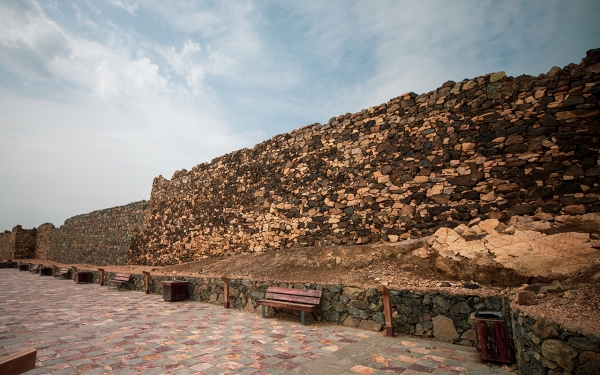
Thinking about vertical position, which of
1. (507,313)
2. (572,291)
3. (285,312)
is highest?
(572,291)

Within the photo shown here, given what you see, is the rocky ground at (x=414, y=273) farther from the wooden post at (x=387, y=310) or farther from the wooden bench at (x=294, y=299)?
the wooden bench at (x=294, y=299)

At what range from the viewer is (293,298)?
6.99 m

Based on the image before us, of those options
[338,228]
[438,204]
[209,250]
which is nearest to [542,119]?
[438,204]

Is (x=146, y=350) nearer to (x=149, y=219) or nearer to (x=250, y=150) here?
(x=250, y=150)

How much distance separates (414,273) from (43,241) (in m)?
33.5

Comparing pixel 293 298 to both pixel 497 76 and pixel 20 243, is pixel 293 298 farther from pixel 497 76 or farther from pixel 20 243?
pixel 20 243

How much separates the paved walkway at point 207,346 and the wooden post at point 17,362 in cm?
252

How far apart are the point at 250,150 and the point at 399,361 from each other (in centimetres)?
995

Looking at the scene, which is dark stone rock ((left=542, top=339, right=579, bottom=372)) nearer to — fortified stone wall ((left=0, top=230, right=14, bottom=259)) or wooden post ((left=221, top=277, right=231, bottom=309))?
wooden post ((left=221, top=277, right=231, bottom=309))

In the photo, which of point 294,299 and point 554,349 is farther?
point 294,299

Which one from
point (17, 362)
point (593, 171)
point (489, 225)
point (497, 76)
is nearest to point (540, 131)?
point (593, 171)

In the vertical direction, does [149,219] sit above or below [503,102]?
below

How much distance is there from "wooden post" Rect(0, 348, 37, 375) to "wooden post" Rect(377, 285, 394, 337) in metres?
5.09

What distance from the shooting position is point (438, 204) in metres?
7.73
